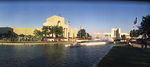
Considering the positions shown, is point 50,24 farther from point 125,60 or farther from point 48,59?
point 125,60

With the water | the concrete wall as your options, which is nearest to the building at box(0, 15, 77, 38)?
the concrete wall

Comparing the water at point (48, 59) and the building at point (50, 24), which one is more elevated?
the building at point (50, 24)

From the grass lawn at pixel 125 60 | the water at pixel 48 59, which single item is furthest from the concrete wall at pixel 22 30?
the grass lawn at pixel 125 60

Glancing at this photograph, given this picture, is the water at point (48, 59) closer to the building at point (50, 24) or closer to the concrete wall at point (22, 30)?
the building at point (50, 24)

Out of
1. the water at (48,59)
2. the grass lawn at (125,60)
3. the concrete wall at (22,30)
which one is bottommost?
the water at (48,59)

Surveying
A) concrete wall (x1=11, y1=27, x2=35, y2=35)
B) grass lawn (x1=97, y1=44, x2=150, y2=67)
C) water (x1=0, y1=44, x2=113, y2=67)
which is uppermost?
concrete wall (x1=11, y1=27, x2=35, y2=35)

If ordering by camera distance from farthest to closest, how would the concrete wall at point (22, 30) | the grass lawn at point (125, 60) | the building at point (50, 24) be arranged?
the concrete wall at point (22, 30), the building at point (50, 24), the grass lawn at point (125, 60)

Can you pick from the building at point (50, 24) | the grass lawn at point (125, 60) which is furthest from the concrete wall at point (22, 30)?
the grass lawn at point (125, 60)

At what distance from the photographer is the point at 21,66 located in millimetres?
9484

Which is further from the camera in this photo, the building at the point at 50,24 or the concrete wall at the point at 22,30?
the concrete wall at the point at 22,30

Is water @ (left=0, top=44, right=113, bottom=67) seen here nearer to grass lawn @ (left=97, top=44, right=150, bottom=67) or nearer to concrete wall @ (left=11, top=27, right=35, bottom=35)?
grass lawn @ (left=97, top=44, right=150, bottom=67)

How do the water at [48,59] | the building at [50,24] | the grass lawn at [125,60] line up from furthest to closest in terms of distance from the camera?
the building at [50,24] < the water at [48,59] < the grass lawn at [125,60]

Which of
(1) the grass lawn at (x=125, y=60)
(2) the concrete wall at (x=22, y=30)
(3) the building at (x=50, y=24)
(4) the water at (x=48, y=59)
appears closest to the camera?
(1) the grass lawn at (x=125, y=60)

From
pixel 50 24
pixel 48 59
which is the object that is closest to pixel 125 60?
pixel 48 59
